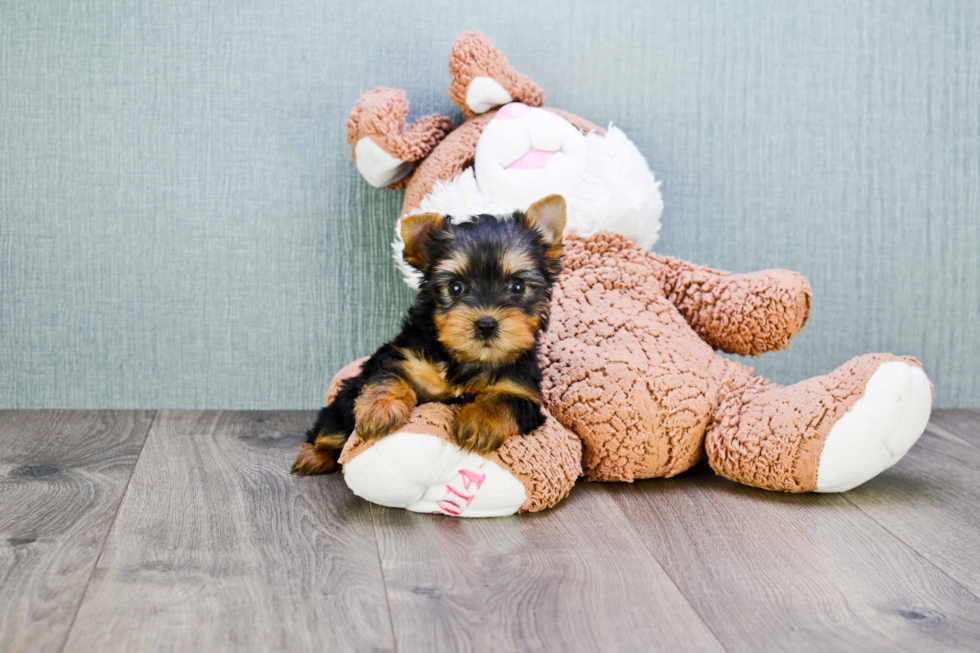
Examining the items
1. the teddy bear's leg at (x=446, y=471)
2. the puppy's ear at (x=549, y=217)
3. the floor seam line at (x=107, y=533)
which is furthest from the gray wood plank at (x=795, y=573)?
the floor seam line at (x=107, y=533)

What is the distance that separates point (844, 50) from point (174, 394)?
2.41 metres

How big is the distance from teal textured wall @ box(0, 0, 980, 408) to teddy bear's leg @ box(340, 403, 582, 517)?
97cm

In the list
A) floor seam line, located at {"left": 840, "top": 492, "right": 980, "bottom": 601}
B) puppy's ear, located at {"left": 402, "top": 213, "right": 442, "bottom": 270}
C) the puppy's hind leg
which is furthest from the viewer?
the puppy's hind leg

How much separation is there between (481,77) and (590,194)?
0.44 m

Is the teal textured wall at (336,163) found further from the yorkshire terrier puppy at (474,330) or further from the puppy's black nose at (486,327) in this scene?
the puppy's black nose at (486,327)

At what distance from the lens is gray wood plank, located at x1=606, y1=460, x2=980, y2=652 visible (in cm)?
123

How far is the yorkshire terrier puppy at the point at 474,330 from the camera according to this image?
1553mm

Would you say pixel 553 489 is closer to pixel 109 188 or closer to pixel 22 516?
pixel 22 516

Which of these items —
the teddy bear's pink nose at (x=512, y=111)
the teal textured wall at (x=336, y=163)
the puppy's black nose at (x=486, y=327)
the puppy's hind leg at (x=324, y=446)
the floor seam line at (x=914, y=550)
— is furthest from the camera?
the teal textured wall at (x=336, y=163)

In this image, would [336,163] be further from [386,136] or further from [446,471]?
[446,471]

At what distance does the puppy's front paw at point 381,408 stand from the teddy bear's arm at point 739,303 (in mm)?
864

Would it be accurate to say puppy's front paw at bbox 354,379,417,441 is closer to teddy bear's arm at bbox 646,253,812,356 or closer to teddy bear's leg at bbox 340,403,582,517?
teddy bear's leg at bbox 340,403,582,517

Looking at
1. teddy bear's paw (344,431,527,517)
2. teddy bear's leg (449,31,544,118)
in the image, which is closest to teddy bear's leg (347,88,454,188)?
teddy bear's leg (449,31,544,118)

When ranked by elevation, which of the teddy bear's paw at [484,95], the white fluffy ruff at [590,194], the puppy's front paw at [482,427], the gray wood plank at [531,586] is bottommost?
the gray wood plank at [531,586]
